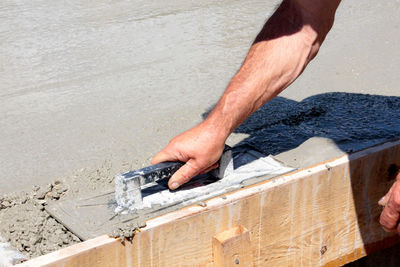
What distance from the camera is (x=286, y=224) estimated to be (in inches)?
80.5

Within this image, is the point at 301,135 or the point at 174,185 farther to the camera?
the point at 301,135

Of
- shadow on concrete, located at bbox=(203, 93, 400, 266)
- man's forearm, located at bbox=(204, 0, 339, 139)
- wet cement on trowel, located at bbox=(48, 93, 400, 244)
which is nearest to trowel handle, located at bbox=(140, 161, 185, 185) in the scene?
wet cement on trowel, located at bbox=(48, 93, 400, 244)

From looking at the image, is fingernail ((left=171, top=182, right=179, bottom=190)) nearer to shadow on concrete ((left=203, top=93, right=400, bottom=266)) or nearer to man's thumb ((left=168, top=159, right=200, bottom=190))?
man's thumb ((left=168, top=159, right=200, bottom=190))

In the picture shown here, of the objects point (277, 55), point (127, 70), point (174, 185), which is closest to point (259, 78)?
point (277, 55)

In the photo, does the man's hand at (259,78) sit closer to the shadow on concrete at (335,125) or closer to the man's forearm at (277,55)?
the man's forearm at (277,55)

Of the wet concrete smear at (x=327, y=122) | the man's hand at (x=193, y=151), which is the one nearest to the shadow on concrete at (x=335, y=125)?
the wet concrete smear at (x=327, y=122)

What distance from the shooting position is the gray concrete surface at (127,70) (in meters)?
2.76

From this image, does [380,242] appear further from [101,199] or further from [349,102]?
[101,199]

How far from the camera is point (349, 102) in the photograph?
119 inches

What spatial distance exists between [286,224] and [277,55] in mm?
622

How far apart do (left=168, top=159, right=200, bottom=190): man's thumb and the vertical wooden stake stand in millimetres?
219

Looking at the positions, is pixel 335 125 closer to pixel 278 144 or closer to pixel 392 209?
pixel 278 144

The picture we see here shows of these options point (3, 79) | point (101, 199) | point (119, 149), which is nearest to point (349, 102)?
point (119, 149)

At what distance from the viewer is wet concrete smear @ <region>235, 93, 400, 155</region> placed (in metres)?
2.39
